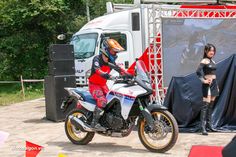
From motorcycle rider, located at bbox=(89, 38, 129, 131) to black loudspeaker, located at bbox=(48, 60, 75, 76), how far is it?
11.3 ft

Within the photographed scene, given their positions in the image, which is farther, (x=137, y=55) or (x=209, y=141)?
(x=137, y=55)

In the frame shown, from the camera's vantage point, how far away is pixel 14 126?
10.5 metres

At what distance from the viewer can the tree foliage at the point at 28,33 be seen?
82.9ft

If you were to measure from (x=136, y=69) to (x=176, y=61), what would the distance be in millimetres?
4656

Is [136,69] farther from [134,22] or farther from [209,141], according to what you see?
[134,22]

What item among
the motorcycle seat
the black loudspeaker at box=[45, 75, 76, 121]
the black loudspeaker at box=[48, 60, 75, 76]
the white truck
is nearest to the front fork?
the motorcycle seat

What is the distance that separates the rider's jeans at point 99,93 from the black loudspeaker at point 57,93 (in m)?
3.32

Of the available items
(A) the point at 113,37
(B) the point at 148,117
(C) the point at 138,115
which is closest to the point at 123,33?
(A) the point at 113,37

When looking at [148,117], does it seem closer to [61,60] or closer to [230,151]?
[230,151]

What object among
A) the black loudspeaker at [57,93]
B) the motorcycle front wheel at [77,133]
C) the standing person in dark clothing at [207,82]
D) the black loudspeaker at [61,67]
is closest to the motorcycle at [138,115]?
the motorcycle front wheel at [77,133]

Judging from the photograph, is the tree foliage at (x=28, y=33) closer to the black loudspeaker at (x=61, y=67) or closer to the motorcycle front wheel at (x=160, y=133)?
the black loudspeaker at (x=61, y=67)

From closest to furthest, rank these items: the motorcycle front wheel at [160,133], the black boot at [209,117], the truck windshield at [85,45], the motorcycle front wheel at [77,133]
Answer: the motorcycle front wheel at [160,133], the motorcycle front wheel at [77,133], the black boot at [209,117], the truck windshield at [85,45]

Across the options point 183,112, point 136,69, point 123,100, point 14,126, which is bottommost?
point 14,126

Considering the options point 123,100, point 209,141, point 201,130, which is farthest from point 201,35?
point 123,100
